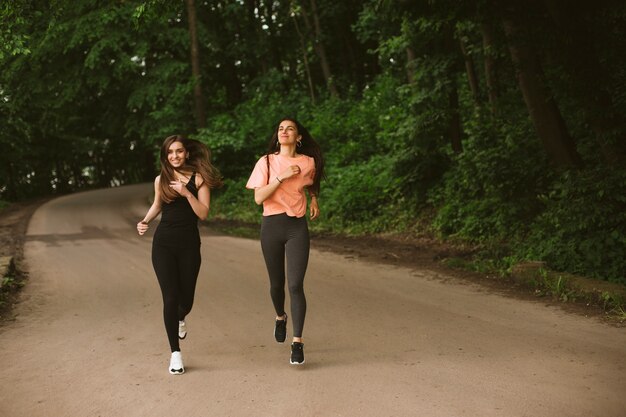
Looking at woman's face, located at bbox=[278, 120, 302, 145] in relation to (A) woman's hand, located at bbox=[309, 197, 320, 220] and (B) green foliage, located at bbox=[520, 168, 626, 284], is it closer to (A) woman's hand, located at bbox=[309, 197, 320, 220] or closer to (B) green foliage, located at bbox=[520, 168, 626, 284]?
(A) woman's hand, located at bbox=[309, 197, 320, 220]

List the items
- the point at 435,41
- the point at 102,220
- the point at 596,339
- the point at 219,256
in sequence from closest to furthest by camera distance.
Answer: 1. the point at 596,339
2. the point at 219,256
3. the point at 435,41
4. the point at 102,220

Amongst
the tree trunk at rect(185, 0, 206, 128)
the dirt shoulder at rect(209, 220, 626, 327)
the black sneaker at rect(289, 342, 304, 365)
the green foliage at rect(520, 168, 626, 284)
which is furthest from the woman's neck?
the tree trunk at rect(185, 0, 206, 128)

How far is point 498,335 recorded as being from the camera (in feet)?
21.9

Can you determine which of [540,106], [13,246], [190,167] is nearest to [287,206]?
[190,167]

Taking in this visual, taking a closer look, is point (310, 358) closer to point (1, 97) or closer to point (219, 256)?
point (219, 256)

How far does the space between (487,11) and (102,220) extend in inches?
574

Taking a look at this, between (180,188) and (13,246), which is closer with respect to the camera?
(180,188)

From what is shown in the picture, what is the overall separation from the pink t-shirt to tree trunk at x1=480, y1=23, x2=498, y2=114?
726cm

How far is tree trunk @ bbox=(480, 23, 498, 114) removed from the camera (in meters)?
12.2

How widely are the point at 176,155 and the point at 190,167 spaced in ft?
0.53

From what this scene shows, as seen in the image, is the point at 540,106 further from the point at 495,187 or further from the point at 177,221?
the point at 177,221

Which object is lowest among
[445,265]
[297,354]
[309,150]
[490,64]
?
[297,354]

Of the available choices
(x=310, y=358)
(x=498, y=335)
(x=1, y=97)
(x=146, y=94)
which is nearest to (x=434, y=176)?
(x=498, y=335)

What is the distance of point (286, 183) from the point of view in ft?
20.0
